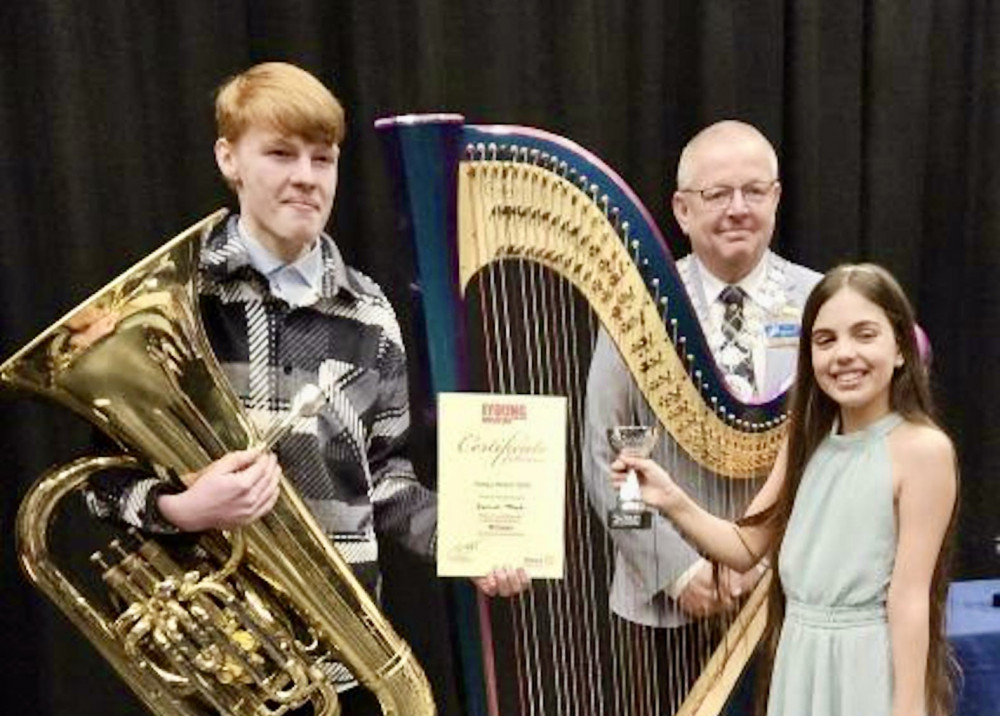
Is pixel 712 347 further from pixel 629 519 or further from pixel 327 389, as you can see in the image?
pixel 327 389

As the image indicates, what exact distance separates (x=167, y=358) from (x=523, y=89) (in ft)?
4.36

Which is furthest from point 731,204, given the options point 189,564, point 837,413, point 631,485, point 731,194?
point 189,564

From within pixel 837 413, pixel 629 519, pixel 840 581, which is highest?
pixel 837 413

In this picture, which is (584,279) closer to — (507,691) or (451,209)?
(451,209)

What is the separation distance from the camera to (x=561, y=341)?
1.72m

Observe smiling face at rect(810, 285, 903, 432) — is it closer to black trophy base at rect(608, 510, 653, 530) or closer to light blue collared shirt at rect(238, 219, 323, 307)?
black trophy base at rect(608, 510, 653, 530)

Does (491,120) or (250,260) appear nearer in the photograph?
(250,260)

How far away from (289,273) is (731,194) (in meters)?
0.80

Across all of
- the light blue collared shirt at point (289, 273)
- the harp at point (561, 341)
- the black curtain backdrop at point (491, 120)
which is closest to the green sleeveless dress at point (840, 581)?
the harp at point (561, 341)

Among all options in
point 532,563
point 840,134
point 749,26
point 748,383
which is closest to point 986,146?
point 840,134

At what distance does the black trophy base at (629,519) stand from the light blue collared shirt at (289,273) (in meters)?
0.53

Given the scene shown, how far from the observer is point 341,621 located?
1.56 meters

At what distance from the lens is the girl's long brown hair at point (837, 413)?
161 cm

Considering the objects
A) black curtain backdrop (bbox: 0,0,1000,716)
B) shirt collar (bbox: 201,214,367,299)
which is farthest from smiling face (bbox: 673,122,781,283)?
shirt collar (bbox: 201,214,367,299)
